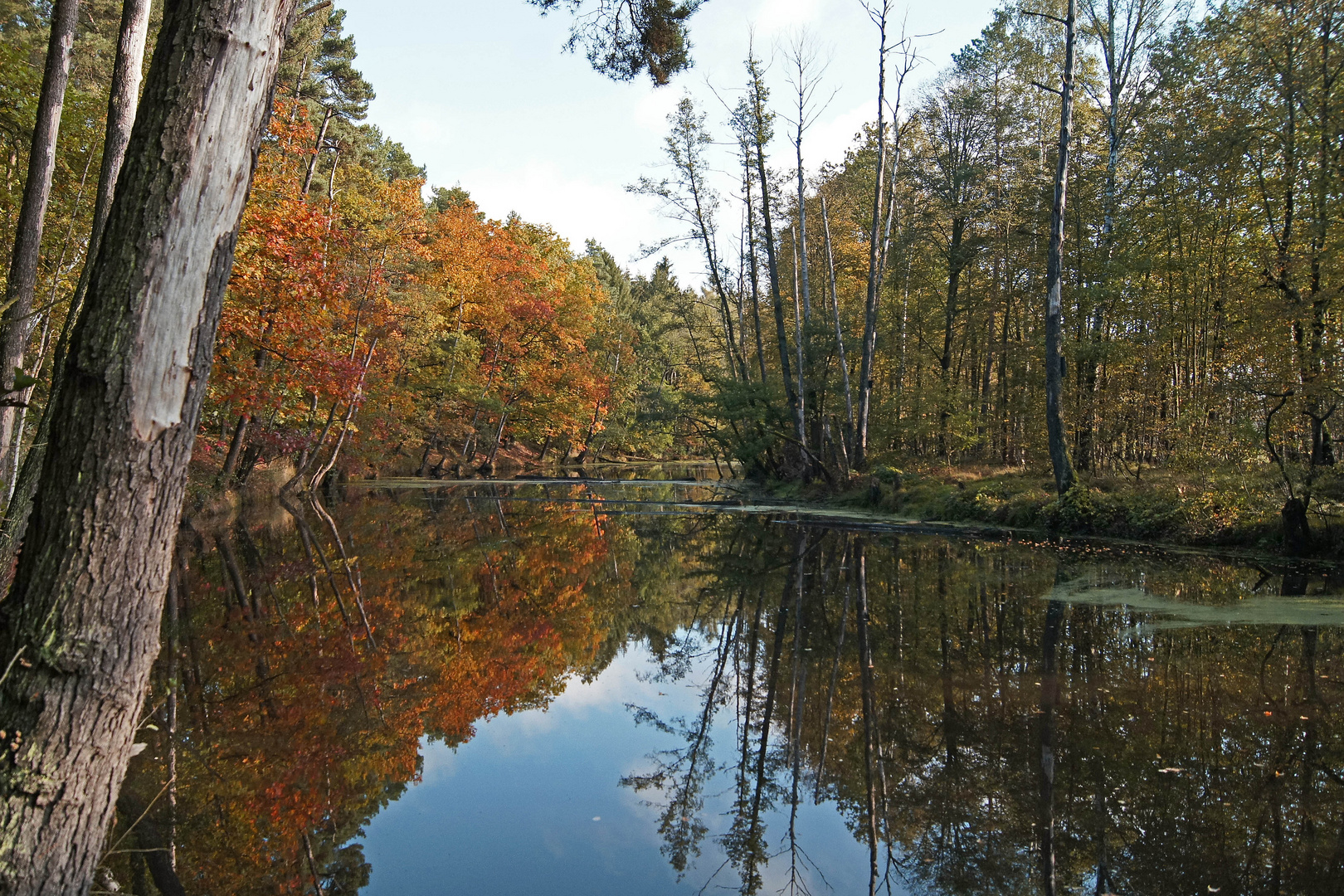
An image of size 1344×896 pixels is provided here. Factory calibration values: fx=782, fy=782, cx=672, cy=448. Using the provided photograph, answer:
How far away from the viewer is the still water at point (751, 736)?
3.07m

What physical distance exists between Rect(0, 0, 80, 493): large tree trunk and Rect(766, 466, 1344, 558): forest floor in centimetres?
1291

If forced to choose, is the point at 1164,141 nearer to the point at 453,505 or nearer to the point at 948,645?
the point at 948,645

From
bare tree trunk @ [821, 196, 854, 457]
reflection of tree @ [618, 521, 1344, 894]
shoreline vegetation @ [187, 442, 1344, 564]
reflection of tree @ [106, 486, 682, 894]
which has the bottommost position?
reflection of tree @ [106, 486, 682, 894]

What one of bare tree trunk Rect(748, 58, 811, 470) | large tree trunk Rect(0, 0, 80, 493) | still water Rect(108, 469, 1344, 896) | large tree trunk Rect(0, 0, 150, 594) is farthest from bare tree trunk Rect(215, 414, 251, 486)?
bare tree trunk Rect(748, 58, 811, 470)

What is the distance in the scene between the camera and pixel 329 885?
2.95 m

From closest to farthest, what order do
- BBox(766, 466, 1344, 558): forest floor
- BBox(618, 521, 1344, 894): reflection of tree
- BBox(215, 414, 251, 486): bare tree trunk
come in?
1. BBox(618, 521, 1344, 894): reflection of tree
2. BBox(766, 466, 1344, 558): forest floor
3. BBox(215, 414, 251, 486): bare tree trunk

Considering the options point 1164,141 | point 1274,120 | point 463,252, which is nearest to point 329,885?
point 1274,120

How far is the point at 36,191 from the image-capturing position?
7.27 m

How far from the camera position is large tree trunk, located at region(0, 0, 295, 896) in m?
2.34

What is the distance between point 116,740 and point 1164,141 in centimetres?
1658

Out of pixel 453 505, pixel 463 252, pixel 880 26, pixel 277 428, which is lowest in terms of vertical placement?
pixel 453 505

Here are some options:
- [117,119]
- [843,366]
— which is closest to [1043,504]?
[843,366]

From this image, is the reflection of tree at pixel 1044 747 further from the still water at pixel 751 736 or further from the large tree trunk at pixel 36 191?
the large tree trunk at pixel 36 191

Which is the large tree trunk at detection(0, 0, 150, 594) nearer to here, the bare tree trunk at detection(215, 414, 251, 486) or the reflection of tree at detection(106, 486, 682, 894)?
the reflection of tree at detection(106, 486, 682, 894)
